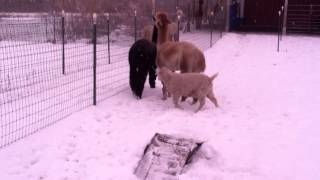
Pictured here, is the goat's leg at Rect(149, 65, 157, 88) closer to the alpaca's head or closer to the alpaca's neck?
the alpaca's neck

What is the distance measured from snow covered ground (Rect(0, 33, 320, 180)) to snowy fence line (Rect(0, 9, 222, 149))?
1.60 feet

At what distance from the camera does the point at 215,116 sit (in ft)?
24.0

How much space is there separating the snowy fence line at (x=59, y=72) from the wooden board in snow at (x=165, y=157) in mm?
1714

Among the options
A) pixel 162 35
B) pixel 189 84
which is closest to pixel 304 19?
pixel 162 35

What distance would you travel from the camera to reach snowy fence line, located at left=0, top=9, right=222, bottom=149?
6.97m

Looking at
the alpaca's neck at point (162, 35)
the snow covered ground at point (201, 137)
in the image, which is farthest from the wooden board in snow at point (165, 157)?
the alpaca's neck at point (162, 35)

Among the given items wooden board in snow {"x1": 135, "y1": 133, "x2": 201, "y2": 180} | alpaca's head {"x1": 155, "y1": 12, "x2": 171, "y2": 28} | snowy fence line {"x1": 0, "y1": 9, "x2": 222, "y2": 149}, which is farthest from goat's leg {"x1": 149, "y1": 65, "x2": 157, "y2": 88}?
wooden board in snow {"x1": 135, "y1": 133, "x2": 201, "y2": 180}

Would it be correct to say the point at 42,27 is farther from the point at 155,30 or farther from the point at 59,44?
the point at 155,30

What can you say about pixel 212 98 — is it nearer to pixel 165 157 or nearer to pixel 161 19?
pixel 161 19

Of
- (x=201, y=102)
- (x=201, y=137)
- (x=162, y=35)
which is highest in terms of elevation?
(x=162, y=35)

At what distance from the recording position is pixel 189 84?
7465 mm

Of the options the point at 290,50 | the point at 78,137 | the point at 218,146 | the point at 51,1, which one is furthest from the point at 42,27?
the point at 218,146

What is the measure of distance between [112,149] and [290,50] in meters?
11.9

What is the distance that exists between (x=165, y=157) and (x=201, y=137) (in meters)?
0.79
